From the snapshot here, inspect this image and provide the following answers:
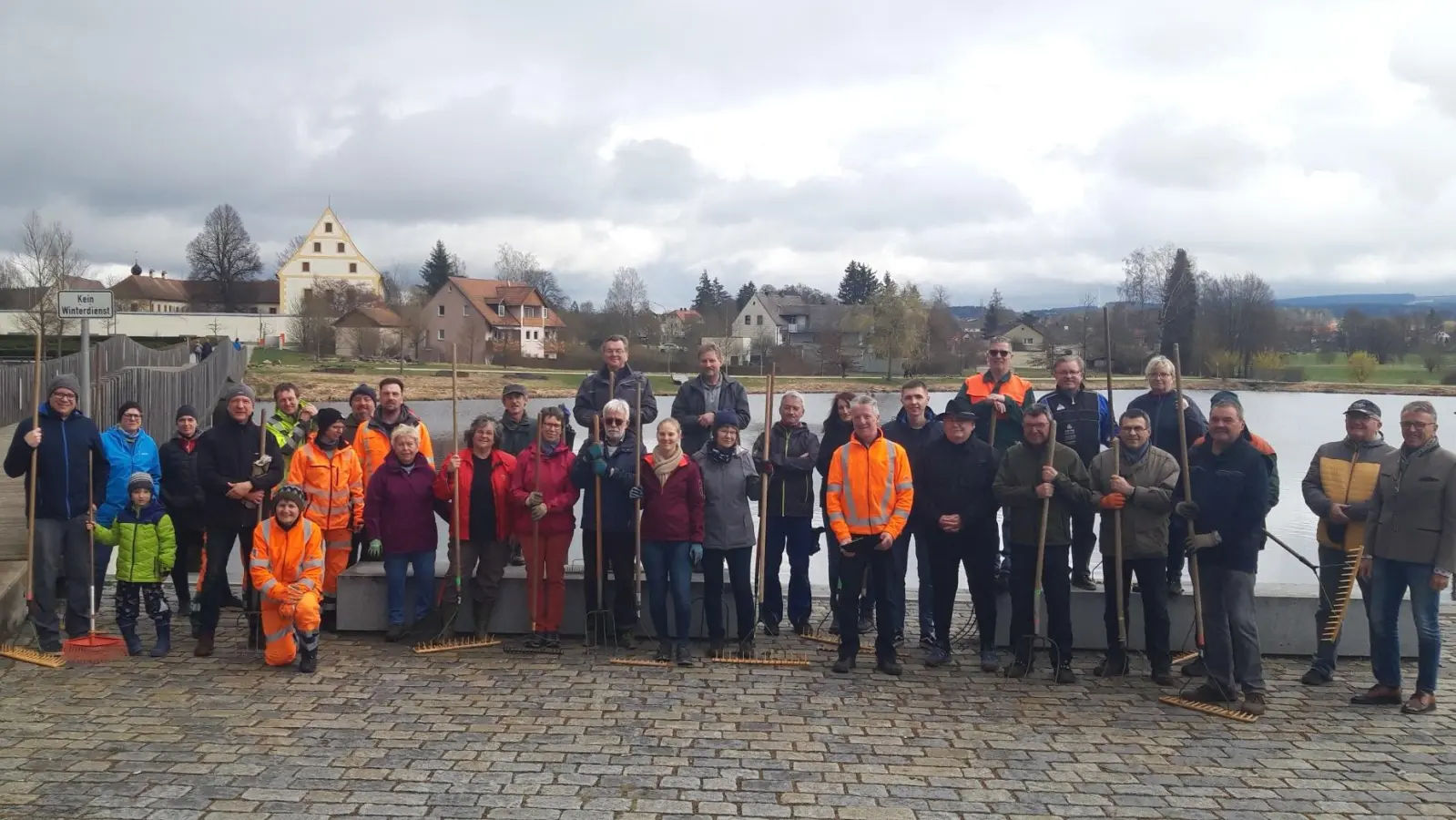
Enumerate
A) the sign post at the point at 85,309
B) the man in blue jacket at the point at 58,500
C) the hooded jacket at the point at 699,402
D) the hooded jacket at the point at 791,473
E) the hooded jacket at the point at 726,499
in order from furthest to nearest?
the sign post at the point at 85,309 → the hooded jacket at the point at 699,402 → the hooded jacket at the point at 791,473 → the hooded jacket at the point at 726,499 → the man in blue jacket at the point at 58,500

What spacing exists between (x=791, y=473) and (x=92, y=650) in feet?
14.9

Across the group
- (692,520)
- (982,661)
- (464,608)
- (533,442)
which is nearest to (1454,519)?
(982,661)

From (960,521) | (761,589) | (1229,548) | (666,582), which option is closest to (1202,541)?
(1229,548)

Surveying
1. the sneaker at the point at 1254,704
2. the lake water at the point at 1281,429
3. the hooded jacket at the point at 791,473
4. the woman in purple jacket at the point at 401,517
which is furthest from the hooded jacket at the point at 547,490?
the sneaker at the point at 1254,704

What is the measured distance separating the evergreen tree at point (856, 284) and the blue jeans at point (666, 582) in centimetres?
8401

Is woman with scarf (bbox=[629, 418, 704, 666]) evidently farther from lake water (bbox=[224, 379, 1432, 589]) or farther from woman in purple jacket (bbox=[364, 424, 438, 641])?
lake water (bbox=[224, 379, 1432, 589])

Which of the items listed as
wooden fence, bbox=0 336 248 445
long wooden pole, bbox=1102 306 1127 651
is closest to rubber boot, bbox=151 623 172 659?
long wooden pole, bbox=1102 306 1127 651

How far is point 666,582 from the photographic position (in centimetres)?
696

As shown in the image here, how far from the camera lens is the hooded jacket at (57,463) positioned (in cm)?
679

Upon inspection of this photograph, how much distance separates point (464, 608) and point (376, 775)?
2619mm

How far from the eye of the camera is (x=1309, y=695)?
6336mm

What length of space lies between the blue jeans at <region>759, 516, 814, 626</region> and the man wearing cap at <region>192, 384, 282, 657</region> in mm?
3363

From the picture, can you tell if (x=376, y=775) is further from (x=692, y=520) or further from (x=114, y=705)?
(x=692, y=520)

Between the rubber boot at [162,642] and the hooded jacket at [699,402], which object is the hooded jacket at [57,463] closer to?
the rubber boot at [162,642]
